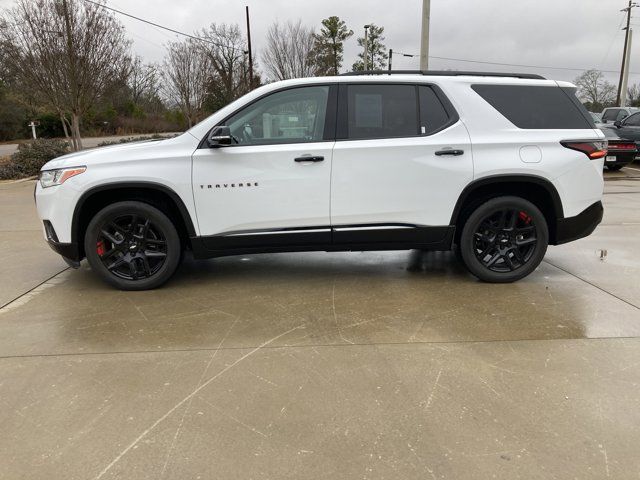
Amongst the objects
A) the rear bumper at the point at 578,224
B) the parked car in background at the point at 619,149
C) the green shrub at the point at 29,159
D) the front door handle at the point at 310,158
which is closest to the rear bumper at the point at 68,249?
the front door handle at the point at 310,158

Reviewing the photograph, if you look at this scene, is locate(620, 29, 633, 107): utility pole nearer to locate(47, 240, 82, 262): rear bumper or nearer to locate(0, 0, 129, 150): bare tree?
locate(0, 0, 129, 150): bare tree

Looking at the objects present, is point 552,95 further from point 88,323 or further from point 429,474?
point 88,323

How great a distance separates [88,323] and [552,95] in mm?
4454

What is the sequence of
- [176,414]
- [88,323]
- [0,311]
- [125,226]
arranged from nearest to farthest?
[176,414], [88,323], [0,311], [125,226]

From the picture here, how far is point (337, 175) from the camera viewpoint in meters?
4.43

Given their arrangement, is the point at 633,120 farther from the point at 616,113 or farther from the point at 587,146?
the point at 587,146

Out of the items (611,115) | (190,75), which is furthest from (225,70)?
(611,115)

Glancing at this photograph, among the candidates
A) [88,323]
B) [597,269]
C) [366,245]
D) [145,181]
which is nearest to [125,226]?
[145,181]

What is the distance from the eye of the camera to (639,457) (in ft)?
7.82

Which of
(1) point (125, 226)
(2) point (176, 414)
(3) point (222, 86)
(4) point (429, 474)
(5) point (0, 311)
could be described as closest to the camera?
(4) point (429, 474)

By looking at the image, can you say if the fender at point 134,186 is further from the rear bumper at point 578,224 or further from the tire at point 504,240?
the rear bumper at point 578,224

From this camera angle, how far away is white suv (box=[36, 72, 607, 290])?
4.40 m

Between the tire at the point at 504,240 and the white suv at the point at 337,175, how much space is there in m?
0.02

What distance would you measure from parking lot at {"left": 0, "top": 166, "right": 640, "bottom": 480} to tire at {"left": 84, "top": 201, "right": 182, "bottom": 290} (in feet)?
0.53
